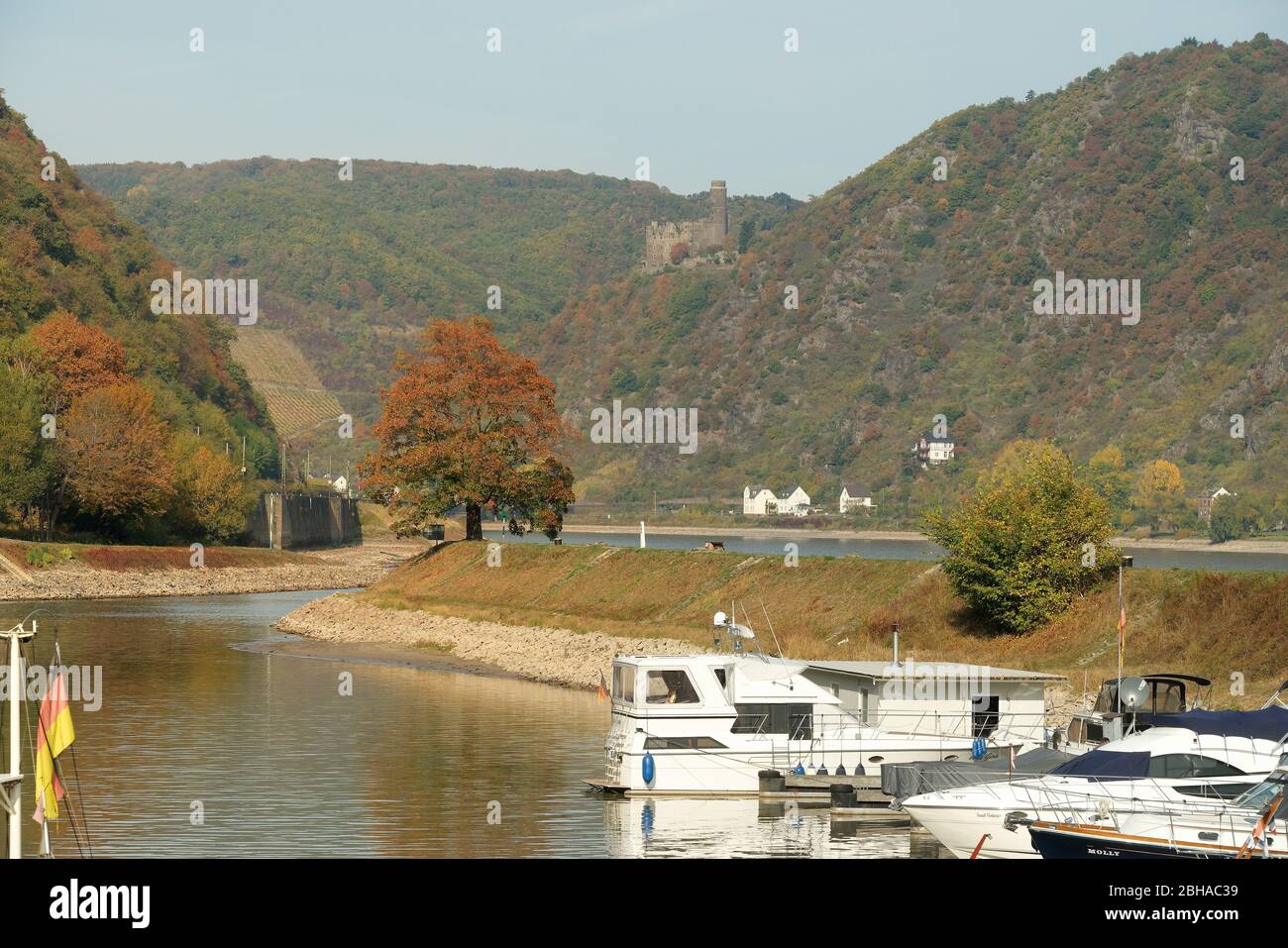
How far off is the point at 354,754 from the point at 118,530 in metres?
103

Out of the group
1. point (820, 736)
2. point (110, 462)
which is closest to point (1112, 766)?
point (820, 736)

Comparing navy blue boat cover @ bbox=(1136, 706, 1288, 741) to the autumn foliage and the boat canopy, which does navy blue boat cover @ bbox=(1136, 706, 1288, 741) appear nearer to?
the boat canopy

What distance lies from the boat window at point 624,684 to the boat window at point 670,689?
0.46 meters

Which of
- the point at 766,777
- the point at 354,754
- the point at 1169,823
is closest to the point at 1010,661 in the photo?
the point at 766,777

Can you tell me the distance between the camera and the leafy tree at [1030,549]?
193 feet

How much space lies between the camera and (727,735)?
40344 millimetres

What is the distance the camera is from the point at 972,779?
34875 millimetres

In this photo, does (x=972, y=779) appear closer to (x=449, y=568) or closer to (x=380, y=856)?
(x=380, y=856)

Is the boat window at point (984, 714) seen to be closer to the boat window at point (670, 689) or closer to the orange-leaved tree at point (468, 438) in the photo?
the boat window at point (670, 689)

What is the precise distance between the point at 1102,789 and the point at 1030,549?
30549 millimetres

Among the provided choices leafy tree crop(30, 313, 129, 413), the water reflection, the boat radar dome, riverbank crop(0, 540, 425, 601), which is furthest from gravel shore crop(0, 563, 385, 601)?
the boat radar dome

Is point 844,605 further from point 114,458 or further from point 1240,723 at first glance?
point 114,458

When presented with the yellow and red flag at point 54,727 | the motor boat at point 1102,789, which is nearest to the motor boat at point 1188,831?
the motor boat at point 1102,789
